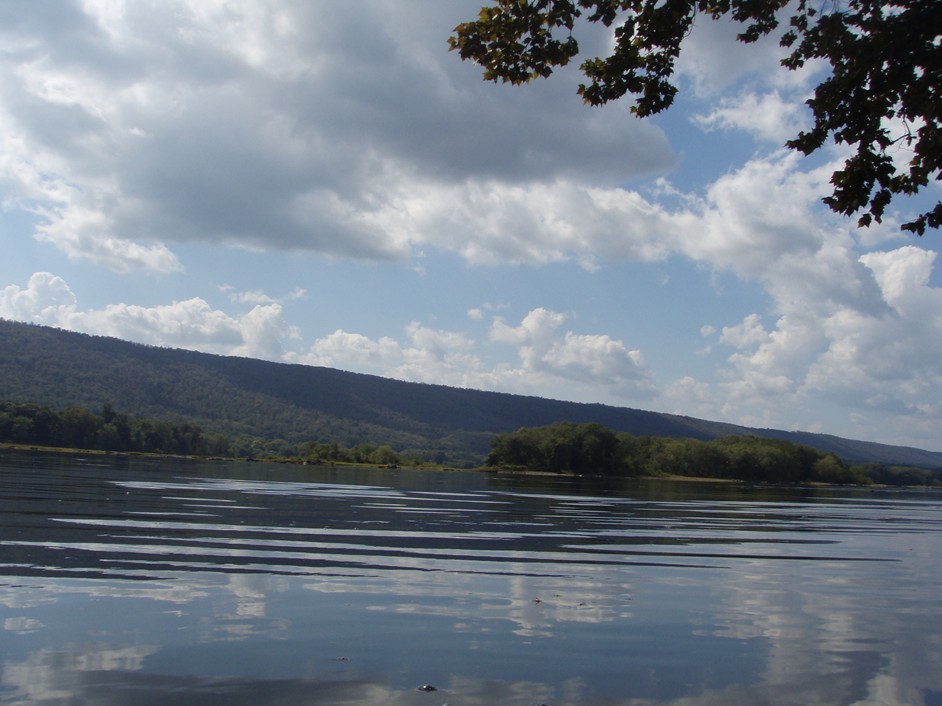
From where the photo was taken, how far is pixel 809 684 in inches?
410

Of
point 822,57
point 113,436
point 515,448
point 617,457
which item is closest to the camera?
point 822,57

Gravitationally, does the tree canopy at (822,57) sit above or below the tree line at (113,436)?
above

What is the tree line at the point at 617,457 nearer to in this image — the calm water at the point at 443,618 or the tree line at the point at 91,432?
the tree line at the point at 91,432

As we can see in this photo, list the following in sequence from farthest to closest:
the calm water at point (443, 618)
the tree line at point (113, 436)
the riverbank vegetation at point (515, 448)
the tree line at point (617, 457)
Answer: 1. the tree line at point (617, 457)
2. the riverbank vegetation at point (515, 448)
3. the tree line at point (113, 436)
4. the calm water at point (443, 618)

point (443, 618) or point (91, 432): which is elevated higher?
point (91, 432)

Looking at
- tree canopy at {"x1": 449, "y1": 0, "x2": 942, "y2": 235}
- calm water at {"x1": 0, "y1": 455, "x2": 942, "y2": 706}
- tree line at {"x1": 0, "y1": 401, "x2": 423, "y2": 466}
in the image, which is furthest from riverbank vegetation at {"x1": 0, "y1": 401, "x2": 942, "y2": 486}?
tree canopy at {"x1": 449, "y1": 0, "x2": 942, "y2": 235}

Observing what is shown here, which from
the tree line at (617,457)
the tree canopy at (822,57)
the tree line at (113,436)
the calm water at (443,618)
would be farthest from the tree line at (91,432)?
the tree canopy at (822,57)

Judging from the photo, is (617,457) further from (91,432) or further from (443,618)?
(443,618)

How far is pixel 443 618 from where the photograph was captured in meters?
13.3

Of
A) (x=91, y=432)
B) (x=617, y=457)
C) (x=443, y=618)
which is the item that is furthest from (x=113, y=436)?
(x=443, y=618)

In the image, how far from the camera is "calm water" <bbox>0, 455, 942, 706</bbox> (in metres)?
9.77

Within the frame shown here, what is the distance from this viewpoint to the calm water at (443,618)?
9766 mm

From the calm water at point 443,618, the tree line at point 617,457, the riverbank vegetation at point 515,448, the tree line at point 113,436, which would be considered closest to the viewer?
the calm water at point 443,618

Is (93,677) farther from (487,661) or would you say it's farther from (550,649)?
(550,649)
